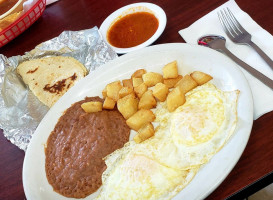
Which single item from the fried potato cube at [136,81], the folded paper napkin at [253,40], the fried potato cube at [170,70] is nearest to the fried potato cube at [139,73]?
the fried potato cube at [136,81]

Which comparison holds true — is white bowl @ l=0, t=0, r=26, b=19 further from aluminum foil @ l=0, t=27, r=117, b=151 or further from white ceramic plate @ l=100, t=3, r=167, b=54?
white ceramic plate @ l=100, t=3, r=167, b=54

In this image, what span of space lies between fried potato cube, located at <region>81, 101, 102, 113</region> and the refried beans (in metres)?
0.02

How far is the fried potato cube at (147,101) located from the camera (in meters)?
1.67

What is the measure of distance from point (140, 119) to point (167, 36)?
674mm

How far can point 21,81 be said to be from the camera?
225 centimetres

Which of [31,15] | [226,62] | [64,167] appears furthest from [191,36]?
[31,15]

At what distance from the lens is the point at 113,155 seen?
158 cm

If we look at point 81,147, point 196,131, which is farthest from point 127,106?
point 196,131

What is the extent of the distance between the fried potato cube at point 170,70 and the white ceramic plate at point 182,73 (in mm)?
59

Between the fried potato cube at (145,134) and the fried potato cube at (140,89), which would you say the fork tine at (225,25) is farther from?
the fried potato cube at (145,134)

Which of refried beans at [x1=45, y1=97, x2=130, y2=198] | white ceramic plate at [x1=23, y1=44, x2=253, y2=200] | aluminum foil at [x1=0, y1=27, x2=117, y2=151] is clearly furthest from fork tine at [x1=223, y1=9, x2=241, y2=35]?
refried beans at [x1=45, y1=97, x2=130, y2=198]

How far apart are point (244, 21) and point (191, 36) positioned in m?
0.32

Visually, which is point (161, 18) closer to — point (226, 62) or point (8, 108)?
point (226, 62)

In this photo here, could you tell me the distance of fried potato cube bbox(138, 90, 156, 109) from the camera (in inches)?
65.9
